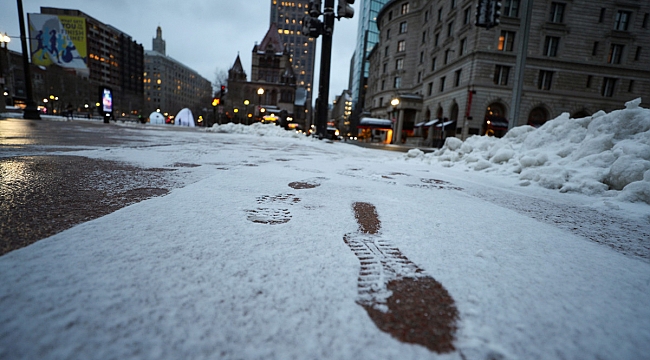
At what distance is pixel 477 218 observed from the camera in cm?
177

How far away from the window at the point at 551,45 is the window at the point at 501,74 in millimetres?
3643

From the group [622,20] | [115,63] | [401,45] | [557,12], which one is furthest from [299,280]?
[115,63]

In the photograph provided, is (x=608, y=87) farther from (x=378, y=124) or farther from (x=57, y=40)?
(x=57, y=40)

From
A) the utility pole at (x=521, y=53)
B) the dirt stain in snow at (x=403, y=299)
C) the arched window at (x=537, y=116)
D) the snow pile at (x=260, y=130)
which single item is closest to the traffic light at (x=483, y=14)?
the utility pole at (x=521, y=53)

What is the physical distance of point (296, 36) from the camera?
9419 centimetres

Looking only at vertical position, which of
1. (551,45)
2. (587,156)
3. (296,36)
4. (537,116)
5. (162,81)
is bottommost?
(587,156)

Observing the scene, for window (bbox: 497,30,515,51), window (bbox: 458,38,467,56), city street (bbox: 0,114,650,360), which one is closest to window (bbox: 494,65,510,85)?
window (bbox: 497,30,515,51)

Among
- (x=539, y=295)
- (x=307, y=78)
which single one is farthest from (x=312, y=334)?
(x=307, y=78)

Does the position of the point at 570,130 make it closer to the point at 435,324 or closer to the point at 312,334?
the point at 435,324

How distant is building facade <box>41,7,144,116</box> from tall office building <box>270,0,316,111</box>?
150 feet

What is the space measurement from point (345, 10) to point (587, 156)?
36.9 ft

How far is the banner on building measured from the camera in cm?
2402

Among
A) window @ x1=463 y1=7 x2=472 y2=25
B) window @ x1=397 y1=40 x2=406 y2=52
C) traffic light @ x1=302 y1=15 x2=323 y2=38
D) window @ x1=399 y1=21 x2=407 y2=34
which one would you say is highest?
window @ x1=399 y1=21 x2=407 y2=34

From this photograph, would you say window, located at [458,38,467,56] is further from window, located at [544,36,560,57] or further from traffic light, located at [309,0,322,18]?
traffic light, located at [309,0,322,18]
